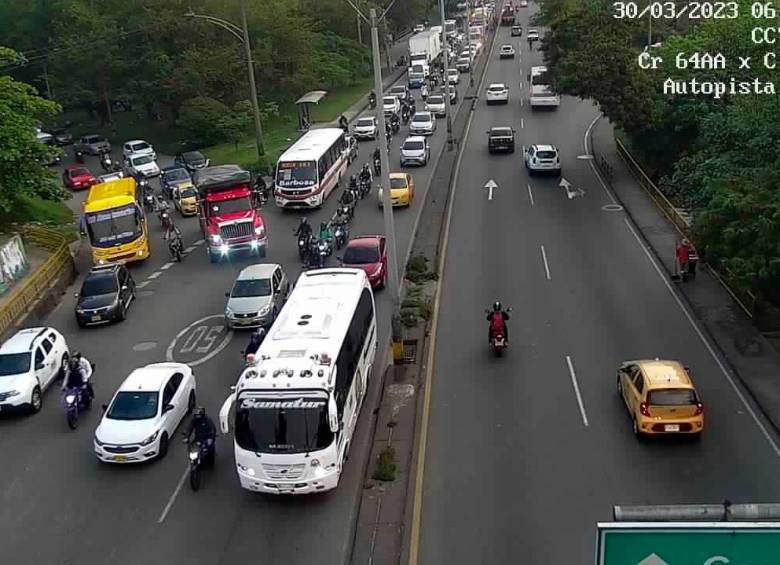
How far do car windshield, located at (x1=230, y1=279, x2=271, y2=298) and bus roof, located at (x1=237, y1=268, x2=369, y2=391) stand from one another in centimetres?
427

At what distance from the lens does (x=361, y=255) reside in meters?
28.0

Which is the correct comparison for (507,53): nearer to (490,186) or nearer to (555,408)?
(490,186)

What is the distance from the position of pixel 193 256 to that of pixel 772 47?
22.6m

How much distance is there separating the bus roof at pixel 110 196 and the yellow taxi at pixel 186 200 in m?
4.63

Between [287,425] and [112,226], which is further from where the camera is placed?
[112,226]

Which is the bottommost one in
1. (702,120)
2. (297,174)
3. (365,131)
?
(365,131)

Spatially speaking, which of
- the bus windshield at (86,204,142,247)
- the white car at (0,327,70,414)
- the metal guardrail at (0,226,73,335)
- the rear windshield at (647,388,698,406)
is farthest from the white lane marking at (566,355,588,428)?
the bus windshield at (86,204,142,247)

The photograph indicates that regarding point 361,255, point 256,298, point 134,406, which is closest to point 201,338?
point 256,298

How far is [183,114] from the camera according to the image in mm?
60688

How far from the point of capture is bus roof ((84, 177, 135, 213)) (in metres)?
32.2

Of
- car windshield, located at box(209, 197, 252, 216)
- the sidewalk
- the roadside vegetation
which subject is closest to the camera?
the sidewalk

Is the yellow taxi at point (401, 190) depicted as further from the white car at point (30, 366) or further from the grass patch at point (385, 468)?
the grass patch at point (385, 468)

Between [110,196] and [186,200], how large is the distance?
7399 millimetres

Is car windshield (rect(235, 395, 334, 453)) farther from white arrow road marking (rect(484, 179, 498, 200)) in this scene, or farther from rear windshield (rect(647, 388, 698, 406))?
white arrow road marking (rect(484, 179, 498, 200))
